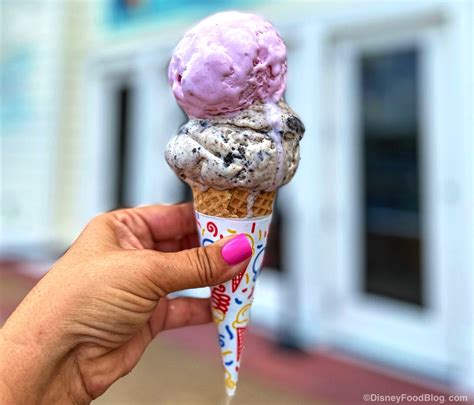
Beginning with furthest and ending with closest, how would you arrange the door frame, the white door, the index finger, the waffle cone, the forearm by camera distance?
the white door, the door frame, the index finger, the waffle cone, the forearm

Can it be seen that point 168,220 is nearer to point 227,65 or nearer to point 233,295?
point 233,295

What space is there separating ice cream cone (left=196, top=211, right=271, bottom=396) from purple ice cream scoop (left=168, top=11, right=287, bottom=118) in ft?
1.16

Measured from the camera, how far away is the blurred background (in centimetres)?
291

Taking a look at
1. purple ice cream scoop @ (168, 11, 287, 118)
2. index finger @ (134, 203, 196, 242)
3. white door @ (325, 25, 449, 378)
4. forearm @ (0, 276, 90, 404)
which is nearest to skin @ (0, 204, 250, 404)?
forearm @ (0, 276, 90, 404)

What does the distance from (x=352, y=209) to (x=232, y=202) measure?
8.46ft

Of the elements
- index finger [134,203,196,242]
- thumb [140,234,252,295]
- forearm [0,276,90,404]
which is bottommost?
forearm [0,276,90,404]

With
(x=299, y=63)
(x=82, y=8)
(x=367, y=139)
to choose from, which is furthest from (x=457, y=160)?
(x=82, y=8)

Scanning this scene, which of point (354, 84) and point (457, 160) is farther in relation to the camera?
point (354, 84)

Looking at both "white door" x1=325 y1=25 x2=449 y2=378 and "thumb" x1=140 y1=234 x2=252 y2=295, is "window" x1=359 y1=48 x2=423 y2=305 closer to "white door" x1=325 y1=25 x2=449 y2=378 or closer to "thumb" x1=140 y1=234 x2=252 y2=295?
"white door" x1=325 y1=25 x2=449 y2=378

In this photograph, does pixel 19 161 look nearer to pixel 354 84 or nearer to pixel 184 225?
pixel 354 84

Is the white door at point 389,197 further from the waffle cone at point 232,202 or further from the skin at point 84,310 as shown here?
the skin at point 84,310

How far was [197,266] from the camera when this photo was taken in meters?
1.18

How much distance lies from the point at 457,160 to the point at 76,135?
4.78 metres

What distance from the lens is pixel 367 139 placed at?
3602 millimetres
